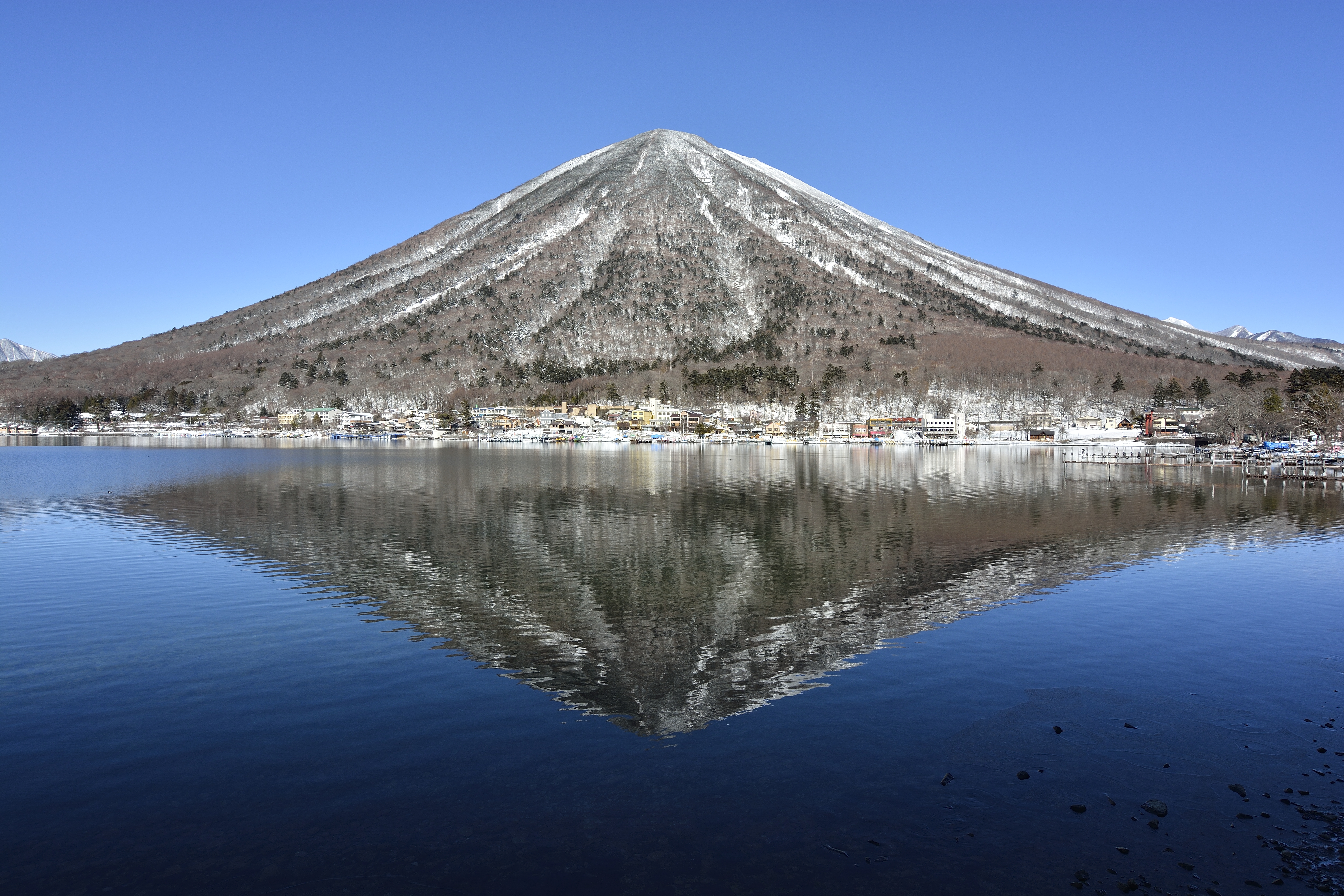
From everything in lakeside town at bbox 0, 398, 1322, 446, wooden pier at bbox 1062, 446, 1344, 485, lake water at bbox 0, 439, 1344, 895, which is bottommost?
lake water at bbox 0, 439, 1344, 895

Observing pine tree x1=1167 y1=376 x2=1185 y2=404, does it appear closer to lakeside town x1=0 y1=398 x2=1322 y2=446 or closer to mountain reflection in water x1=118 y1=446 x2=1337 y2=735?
lakeside town x1=0 y1=398 x2=1322 y2=446

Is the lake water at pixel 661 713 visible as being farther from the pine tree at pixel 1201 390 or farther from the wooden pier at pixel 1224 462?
the pine tree at pixel 1201 390

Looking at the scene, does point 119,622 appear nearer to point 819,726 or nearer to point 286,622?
point 286,622

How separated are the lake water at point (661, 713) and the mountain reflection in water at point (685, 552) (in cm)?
21

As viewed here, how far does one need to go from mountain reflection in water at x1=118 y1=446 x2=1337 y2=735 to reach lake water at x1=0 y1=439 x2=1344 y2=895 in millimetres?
206

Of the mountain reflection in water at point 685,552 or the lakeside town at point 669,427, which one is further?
the lakeside town at point 669,427

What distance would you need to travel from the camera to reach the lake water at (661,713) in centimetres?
929

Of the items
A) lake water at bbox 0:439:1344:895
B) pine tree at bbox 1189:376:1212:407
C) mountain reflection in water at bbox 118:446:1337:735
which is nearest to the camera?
lake water at bbox 0:439:1344:895

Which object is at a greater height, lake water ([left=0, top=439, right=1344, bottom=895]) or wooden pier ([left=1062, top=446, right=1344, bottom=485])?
wooden pier ([left=1062, top=446, right=1344, bottom=485])

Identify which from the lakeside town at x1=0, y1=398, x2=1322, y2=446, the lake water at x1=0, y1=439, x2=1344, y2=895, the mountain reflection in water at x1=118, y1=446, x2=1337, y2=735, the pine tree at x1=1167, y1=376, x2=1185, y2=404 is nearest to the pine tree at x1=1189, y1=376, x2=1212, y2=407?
the pine tree at x1=1167, y1=376, x2=1185, y2=404

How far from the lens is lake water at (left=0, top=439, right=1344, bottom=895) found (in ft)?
30.5

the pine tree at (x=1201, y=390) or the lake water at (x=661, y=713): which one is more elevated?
the pine tree at (x=1201, y=390)

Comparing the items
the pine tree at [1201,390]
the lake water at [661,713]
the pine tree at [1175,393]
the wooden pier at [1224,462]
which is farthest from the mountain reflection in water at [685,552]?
the pine tree at [1201,390]

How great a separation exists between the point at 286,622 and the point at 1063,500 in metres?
47.6
